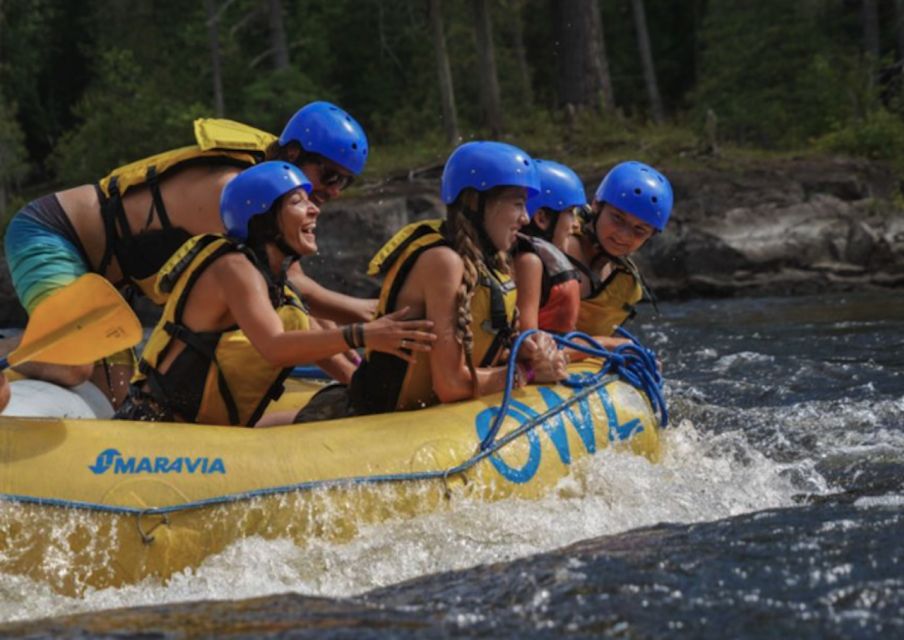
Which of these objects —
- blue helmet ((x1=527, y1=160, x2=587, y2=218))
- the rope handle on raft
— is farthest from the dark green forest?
the rope handle on raft

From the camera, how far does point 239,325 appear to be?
202 inches

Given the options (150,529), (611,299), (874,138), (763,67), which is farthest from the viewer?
(763,67)

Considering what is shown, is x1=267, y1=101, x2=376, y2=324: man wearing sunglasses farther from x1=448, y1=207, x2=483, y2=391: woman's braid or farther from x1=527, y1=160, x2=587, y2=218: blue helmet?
x1=527, y1=160, x2=587, y2=218: blue helmet

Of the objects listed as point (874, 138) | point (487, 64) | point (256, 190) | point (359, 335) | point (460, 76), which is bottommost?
point (874, 138)

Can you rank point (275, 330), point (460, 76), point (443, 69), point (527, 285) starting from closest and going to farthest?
point (275, 330)
point (527, 285)
point (443, 69)
point (460, 76)

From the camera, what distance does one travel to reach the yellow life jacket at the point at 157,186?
5922mm

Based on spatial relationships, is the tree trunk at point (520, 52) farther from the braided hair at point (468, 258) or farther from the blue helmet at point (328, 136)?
the braided hair at point (468, 258)

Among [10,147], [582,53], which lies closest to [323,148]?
[582,53]

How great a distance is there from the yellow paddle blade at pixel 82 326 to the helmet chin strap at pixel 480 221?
4.41 ft

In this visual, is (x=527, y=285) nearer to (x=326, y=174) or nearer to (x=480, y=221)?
(x=480, y=221)

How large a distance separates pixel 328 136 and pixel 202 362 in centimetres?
118

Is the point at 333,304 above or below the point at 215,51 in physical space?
below

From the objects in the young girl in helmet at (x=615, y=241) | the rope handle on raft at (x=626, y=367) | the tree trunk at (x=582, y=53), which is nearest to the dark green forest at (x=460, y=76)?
the tree trunk at (x=582, y=53)

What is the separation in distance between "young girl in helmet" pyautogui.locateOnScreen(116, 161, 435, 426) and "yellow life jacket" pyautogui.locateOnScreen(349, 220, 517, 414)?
233 millimetres
